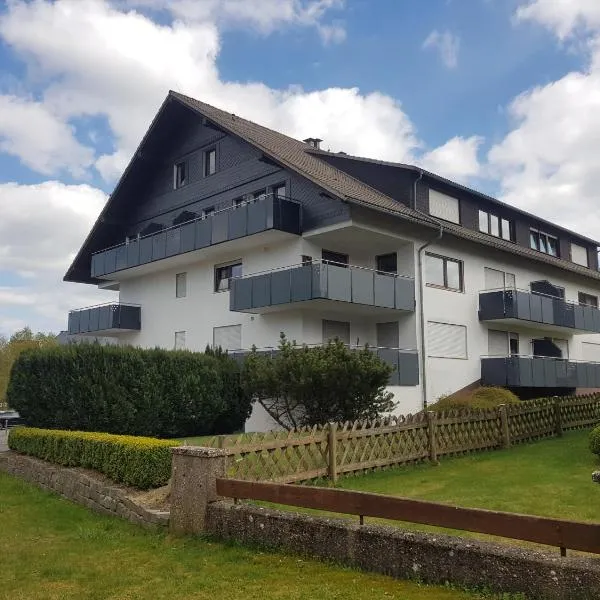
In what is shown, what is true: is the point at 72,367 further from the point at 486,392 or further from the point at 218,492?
the point at 486,392

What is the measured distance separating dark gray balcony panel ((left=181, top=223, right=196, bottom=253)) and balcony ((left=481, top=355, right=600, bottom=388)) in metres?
12.3

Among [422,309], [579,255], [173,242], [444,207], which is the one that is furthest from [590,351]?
[173,242]

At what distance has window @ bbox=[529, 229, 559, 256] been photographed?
103 ft

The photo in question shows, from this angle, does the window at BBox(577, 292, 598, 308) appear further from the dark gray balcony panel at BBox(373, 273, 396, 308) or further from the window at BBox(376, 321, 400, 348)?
the dark gray balcony panel at BBox(373, 273, 396, 308)

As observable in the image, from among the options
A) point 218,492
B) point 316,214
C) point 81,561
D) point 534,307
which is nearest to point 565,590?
point 218,492

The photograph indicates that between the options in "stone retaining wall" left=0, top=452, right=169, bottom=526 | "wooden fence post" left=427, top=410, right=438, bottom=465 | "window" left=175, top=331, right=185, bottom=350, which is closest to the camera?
"stone retaining wall" left=0, top=452, right=169, bottom=526

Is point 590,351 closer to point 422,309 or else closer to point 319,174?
point 422,309

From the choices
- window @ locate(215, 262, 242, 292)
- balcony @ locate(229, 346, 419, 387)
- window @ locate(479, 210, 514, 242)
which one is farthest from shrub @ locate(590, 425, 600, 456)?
A: window @ locate(479, 210, 514, 242)

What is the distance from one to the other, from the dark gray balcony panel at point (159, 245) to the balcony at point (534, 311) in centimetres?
1301

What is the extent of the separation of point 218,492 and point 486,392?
49.6ft

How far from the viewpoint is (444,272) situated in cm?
2498

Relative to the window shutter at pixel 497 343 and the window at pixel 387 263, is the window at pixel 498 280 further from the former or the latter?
the window at pixel 387 263

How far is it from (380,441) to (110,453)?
5102mm

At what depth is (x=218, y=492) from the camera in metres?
8.32
